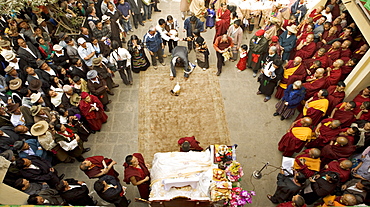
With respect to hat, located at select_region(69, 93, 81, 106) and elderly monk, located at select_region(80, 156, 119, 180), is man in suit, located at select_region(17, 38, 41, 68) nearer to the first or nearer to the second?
Answer: hat, located at select_region(69, 93, 81, 106)

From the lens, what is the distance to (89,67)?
7363 mm

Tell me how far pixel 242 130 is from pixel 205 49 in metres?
3.01

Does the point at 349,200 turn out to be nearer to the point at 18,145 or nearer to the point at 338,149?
the point at 338,149

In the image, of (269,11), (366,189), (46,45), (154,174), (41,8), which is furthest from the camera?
(269,11)

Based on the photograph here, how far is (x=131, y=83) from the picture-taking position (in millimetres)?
8164

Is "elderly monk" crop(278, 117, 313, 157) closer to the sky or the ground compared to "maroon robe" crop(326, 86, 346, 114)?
closer to the ground

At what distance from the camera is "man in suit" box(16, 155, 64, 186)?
458 cm

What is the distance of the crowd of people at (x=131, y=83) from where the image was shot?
4.68 m

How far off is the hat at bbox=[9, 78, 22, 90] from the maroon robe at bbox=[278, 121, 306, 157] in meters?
6.84

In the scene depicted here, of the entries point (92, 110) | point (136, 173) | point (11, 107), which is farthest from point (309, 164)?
point (11, 107)

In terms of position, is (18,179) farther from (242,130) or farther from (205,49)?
(205,49)

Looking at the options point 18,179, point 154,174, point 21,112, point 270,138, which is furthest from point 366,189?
point 21,112

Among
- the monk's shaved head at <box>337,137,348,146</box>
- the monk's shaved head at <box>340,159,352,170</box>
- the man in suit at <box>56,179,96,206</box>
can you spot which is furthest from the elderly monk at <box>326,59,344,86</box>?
the man in suit at <box>56,179,96,206</box>

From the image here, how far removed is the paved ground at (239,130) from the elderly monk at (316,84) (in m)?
1.11
